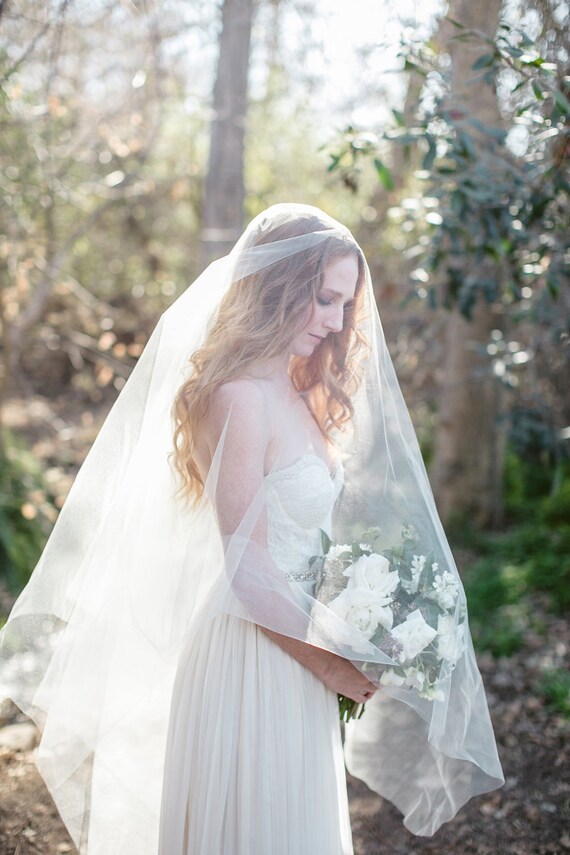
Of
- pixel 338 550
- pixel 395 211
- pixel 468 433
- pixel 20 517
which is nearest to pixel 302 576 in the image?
pixel 338 550

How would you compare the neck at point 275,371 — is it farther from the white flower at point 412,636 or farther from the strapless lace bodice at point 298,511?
the white flower at point 412,636

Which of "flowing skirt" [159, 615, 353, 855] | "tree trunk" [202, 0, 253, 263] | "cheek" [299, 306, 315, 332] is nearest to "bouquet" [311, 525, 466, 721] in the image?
"flowing skirt" [159, 615, 353, 855]

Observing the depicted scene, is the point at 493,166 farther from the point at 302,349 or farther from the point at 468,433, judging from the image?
the point at 468,433

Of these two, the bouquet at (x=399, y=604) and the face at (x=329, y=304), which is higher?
the face at (x=329, y=304)

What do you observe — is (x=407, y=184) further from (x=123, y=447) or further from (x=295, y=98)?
(x=123, y=447)

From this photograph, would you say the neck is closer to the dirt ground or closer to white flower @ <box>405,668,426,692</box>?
white flower @ <box>405,668,426,692</box>

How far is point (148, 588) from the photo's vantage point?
215cm

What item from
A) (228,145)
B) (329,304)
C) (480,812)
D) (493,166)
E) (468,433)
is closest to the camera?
(329,304)

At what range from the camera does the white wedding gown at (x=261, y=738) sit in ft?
6.57

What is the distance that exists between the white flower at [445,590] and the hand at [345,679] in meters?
0.31

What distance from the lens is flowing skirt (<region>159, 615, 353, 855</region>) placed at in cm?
200

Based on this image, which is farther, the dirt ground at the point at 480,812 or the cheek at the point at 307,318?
the dirt ground at the point at 480,812

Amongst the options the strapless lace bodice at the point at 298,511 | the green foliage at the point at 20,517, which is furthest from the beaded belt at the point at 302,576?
the green foliage at the point at 20,517

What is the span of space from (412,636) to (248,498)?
1.91 ft
